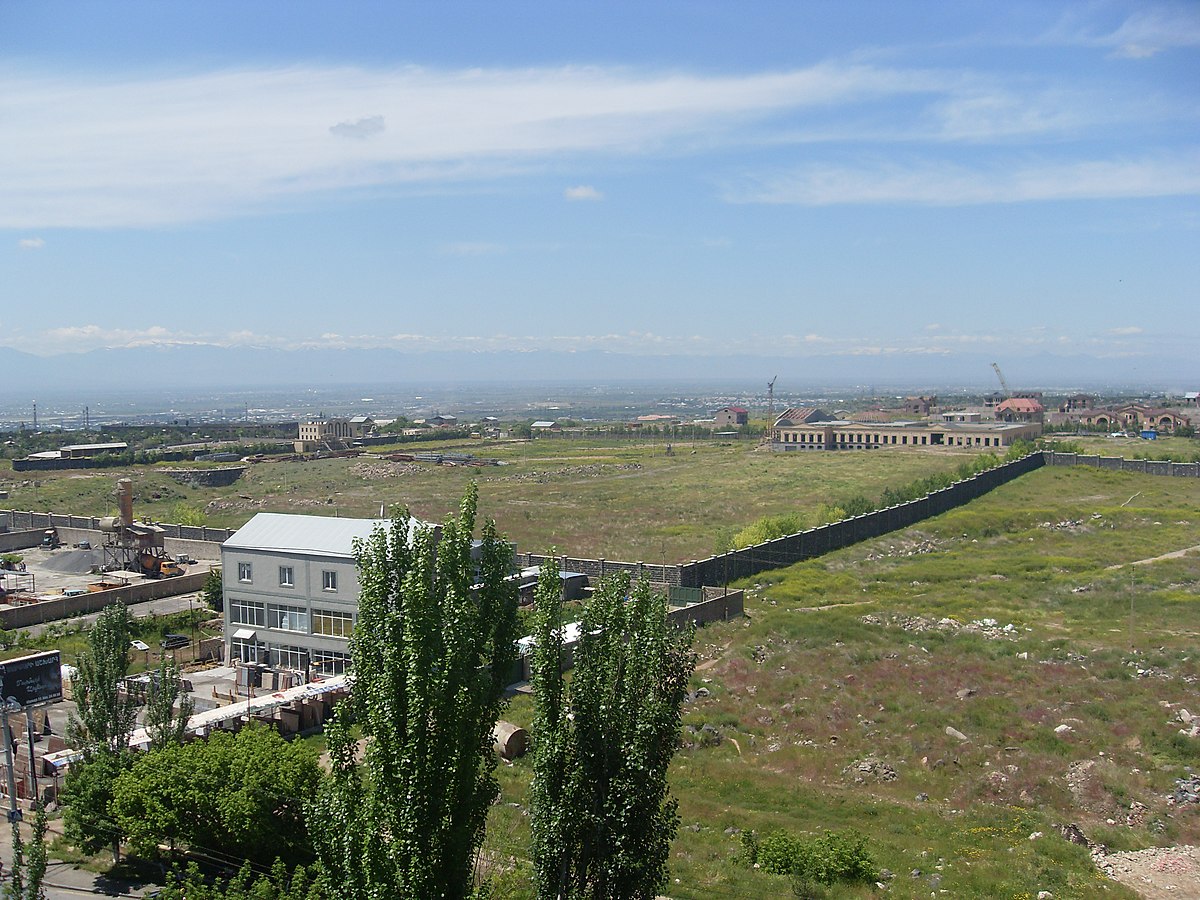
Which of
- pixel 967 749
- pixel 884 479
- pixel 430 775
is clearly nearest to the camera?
pixel 430 775

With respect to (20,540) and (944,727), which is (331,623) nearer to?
(944,727)

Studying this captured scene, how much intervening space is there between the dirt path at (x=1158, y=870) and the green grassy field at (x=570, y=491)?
95.4 ft

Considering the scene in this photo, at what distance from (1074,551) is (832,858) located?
35.7 meters

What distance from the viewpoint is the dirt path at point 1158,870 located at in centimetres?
1631

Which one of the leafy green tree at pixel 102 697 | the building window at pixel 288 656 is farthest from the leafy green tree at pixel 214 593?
the leafy green tree at pixel 102 697

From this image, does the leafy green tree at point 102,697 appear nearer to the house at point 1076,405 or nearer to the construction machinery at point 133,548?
the construction machinery at point 133,548

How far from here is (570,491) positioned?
76062 millimetres

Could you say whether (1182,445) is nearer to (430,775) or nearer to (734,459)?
(734,459)

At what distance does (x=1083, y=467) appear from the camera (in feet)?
263

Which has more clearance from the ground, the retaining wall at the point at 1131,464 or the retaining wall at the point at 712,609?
the retaining wall at the point at 1131,464

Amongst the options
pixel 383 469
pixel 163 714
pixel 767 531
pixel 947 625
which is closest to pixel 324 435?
pixel 383 469

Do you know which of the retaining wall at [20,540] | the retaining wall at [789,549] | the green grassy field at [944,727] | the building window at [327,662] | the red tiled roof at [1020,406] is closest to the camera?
the green grassy field at [944,727]

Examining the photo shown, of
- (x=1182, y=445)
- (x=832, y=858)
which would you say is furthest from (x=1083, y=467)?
(x=832, y=858)

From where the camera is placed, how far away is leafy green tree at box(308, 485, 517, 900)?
11.4 m
